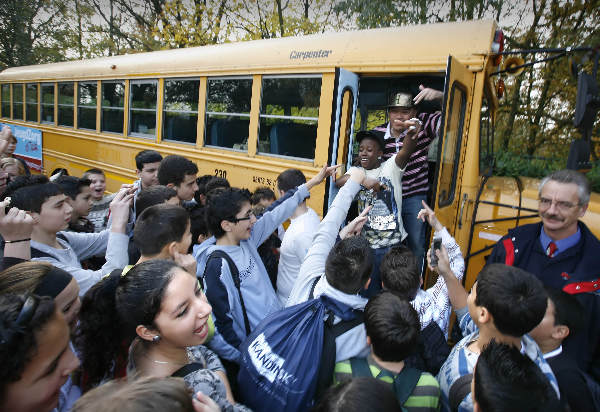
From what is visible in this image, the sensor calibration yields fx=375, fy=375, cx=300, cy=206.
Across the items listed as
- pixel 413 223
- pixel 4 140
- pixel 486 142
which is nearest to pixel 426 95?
pixel 413 223

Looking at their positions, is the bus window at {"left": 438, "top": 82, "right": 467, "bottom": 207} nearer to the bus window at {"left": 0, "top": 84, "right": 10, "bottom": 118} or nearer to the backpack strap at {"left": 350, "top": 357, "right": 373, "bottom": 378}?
the backpack strap at {"left": 350, "top": 357, "right": 373, "bottom": 378}

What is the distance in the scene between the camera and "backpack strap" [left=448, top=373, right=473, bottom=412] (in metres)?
1.17

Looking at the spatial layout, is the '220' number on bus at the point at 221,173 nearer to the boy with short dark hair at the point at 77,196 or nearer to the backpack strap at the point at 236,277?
the boy with short dark hair at the point at 77,196

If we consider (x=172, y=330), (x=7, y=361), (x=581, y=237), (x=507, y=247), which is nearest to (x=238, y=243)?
(x=172, y=330)

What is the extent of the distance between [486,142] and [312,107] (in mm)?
1684

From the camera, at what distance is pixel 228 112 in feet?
13.9

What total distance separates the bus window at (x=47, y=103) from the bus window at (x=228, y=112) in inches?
202

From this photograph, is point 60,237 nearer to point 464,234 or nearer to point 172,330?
point 172,330

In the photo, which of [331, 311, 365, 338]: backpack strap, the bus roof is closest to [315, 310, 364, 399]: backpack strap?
[331, 311, 365, 338]: backpack strap

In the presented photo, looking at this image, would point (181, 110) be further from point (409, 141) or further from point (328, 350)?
point (328, 350)

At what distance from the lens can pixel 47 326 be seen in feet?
3.03

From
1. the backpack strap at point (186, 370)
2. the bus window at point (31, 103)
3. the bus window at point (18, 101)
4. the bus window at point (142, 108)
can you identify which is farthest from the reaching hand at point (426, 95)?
the bus window at point (18, 101)

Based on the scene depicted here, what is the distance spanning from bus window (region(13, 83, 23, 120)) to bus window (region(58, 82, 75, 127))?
2.34 meters

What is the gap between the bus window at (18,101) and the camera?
8789 mm
